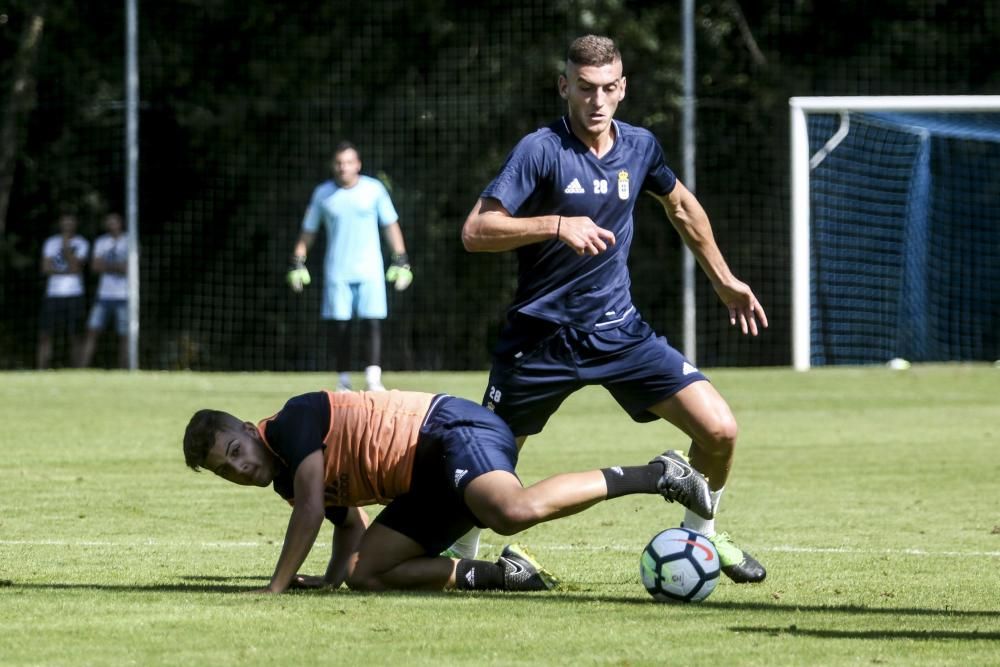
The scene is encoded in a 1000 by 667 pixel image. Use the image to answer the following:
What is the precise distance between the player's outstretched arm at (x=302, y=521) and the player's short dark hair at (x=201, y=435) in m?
0.33

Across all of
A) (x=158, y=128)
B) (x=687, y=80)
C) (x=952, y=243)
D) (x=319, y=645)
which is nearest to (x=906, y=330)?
(x=952, y=243)

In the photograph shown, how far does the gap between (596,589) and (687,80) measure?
48.6 feet

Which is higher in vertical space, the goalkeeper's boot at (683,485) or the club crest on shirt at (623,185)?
the club crest on shirt at (623,185)

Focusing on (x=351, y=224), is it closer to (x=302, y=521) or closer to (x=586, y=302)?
(x=586, y=302)

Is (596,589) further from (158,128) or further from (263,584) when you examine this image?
(158,128)

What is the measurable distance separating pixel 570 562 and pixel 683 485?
3.87ft

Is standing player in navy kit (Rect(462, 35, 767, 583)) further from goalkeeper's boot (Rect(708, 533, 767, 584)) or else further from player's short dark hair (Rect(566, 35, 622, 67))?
goalkeeper's boot (Rect(708, 533, 767, 584))

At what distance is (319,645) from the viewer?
515 centimetres

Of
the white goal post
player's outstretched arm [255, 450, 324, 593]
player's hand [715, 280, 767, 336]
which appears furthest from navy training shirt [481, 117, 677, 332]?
the white goal post

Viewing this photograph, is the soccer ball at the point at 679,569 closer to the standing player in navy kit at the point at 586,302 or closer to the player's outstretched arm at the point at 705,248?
the standing player in navy kit at the point at 586,302

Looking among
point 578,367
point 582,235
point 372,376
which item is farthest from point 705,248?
point 372,376

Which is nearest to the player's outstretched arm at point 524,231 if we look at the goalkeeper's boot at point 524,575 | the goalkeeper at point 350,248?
the goalkeeper's boot at point 524,575

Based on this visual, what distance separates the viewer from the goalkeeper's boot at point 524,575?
6504 mm

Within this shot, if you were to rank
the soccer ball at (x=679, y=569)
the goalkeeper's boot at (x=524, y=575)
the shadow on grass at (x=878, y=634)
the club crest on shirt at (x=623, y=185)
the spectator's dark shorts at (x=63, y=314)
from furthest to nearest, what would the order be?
the spectator's dark shorts at (x=63, y=314) < the club crest on shirt at (x=623, y=185) < the goalkeeper's boot at (x=524, y=575) < the soccer ball at (x=679, y=569) < the shadow on grass at (x=878, y=634)
